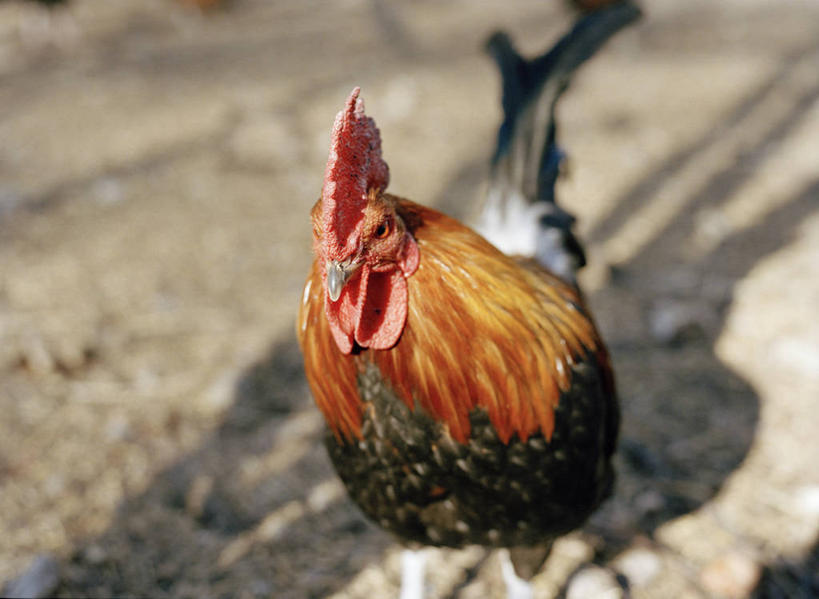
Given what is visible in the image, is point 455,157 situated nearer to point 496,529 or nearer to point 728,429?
point 728,429

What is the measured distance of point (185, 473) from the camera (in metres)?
2.82

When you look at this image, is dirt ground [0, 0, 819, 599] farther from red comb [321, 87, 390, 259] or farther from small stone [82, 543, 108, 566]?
red comb [321, 87, 390, 259]

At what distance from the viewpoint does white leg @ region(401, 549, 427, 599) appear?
215 centimetres

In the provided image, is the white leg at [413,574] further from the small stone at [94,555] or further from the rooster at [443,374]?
the small stone at [94,555]

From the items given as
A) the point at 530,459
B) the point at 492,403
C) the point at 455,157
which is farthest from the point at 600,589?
the point at 455,157

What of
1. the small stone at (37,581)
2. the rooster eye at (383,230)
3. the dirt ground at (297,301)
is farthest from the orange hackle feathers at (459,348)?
the small stone at (37,581)

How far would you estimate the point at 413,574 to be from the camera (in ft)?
7.11

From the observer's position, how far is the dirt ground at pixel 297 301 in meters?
2.46

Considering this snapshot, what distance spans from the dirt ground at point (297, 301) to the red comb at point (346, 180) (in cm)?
152

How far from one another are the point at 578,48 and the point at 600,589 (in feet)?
6.51

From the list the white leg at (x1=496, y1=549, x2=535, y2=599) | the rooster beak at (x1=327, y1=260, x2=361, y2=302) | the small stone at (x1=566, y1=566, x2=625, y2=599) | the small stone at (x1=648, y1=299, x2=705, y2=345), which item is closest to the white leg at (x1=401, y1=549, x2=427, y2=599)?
the white leg at (x1=496, y1=549, x2=535, y2=599)

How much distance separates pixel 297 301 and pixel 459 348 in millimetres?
2510

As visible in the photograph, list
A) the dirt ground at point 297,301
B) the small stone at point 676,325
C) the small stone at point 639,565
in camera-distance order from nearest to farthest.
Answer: the small stone at point 639,565 < the dirt ground at point 297,301 < the small stone at point 676,325

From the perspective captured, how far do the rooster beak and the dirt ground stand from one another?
4.71 ft
